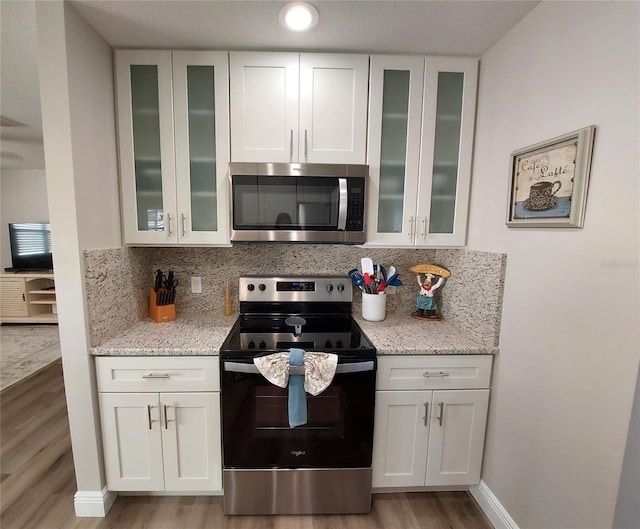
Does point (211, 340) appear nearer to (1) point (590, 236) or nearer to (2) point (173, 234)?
(2) point (173, 234)

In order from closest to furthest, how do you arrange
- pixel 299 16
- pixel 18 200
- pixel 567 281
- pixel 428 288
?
1. pixel 567 281
2. pixel 299 16
3. pixel 428 288
4. pixel 18 200

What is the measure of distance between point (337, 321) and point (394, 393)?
0.54m

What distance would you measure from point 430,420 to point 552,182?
49.0 inches

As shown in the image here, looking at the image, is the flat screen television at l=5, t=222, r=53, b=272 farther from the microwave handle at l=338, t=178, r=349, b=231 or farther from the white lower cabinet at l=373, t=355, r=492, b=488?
the white lower cabinet at l=373, t=355, r=492, b=488

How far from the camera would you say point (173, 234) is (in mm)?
1633

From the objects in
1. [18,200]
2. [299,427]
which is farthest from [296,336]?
[18,200]

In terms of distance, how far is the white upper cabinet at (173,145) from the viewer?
5.05ft


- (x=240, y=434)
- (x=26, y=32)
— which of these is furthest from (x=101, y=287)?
(x=26, y=32)

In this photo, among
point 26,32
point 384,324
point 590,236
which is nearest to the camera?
point 590,236

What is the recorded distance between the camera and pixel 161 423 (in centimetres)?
144

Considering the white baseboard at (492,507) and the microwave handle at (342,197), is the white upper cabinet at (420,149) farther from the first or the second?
the white baseboard at (492,507)

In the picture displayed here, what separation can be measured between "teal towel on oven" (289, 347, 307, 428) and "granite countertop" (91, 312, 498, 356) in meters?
0.39

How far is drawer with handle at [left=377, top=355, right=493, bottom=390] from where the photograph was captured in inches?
57.6

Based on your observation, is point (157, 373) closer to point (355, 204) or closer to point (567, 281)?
point (355, 204)
